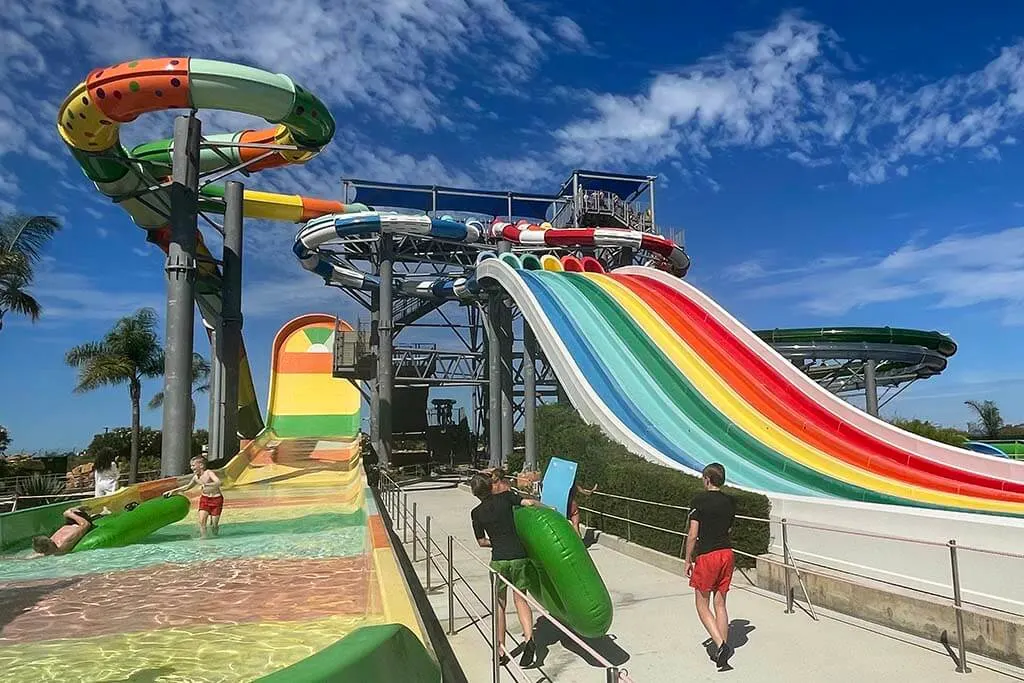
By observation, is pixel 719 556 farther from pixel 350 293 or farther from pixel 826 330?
pixel 350 293

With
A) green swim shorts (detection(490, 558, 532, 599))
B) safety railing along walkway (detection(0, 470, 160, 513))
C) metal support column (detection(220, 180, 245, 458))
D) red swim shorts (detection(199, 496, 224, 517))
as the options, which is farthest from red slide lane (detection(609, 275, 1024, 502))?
safety railing along walkway (detection(0, 470, 160, 513))

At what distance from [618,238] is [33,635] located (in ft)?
71.7

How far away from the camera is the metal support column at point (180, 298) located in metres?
14.1

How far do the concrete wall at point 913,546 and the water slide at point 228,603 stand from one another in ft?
14.0

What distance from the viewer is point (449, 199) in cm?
3244

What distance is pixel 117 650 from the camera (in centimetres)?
550

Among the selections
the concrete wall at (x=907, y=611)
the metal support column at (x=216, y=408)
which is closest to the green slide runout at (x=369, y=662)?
the concrete wall at (x=907, y=611)

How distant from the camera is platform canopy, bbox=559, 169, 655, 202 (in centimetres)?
3338

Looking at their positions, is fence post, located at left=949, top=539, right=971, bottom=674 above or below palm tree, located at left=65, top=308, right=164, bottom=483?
below

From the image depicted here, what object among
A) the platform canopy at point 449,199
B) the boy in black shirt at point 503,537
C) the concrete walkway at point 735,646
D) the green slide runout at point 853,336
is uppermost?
the platform canopy at point 449,199

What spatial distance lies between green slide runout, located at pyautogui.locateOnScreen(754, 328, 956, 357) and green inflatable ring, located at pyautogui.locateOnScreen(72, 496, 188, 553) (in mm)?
19666

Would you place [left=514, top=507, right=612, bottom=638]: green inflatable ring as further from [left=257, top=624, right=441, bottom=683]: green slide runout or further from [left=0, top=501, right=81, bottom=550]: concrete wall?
[left=0, top=501, right=81, bottom=550]: concrete wall

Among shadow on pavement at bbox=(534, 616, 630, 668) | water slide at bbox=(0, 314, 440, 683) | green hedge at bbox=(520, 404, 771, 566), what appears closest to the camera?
water slide at bbox=(0, 314, 440, 683)

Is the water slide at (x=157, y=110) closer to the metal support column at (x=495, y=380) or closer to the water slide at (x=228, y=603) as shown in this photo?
the metal support column at (x=495, y=380)
